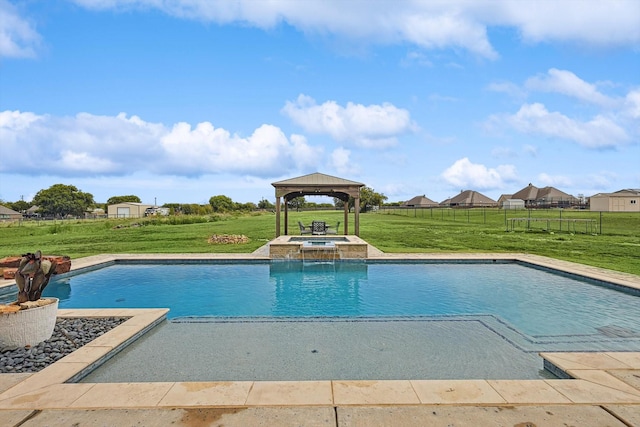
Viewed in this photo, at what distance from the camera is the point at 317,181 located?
48.2ft

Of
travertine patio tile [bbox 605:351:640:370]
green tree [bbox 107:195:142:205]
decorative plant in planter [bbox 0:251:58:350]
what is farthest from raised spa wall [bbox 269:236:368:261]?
green tree [bbox 107:195:142:205]

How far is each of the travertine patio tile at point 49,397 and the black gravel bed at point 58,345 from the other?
84 centimetres

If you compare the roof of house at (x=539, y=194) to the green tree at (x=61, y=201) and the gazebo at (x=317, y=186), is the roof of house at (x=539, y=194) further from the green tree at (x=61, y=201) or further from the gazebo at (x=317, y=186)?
the green tree at (x=61, y=201)

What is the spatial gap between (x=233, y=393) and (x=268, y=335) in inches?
84.2

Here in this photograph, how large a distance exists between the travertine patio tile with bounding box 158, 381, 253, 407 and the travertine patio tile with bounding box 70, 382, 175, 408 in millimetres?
92

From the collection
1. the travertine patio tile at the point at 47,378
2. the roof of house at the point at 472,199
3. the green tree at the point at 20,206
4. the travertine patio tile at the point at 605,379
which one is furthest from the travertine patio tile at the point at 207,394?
the green tree at the point at 20,206

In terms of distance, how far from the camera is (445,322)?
5.80m

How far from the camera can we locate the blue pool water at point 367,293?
6.27 meters

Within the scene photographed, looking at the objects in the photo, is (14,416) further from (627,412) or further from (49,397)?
(627,412)

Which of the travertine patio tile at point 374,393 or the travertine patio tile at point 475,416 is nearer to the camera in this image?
the travertine patio tile at point 475,416

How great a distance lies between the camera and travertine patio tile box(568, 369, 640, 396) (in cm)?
311

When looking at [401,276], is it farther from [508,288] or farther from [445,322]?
[445,322]

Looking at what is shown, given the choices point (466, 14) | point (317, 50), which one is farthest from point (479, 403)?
point (317, 50)

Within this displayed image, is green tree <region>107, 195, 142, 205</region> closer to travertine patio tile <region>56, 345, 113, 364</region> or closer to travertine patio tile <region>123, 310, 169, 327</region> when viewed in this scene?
travertine patio tile <region>123, 310, 169, 327</region>
